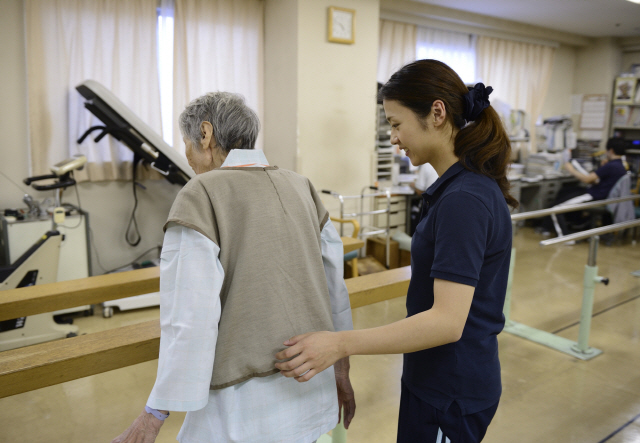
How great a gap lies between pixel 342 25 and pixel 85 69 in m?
2.19

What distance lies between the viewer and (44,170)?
3.78m

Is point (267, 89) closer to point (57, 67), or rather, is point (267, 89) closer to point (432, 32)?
point (57, 67)

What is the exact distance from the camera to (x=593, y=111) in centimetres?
788

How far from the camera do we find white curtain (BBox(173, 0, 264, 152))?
4242 mm

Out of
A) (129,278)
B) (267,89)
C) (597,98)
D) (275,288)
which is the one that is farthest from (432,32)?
(275,288)

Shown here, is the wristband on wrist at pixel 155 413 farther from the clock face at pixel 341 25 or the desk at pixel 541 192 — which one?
the desk at pixel 541 192

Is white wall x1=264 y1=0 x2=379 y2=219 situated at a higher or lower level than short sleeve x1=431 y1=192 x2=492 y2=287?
higher

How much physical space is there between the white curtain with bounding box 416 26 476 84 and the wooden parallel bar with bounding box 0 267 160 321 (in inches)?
192

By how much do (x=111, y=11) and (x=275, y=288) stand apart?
373 cm

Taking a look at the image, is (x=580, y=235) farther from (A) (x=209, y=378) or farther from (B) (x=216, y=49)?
(B) (x=216, y=49)

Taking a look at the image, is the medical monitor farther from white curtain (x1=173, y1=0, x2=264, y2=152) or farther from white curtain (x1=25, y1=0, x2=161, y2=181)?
white curtain (x1=173, y1=0, x2=264, y2=152)

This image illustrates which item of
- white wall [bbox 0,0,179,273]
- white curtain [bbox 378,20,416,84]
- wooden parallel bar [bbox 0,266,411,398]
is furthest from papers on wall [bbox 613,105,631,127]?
wooden parallel bar [bbox 0,266,411,398]

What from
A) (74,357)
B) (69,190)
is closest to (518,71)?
(69,190)

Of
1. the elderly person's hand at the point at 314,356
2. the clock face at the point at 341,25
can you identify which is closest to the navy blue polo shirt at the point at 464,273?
the elderly person's hand at the point at 314,356
